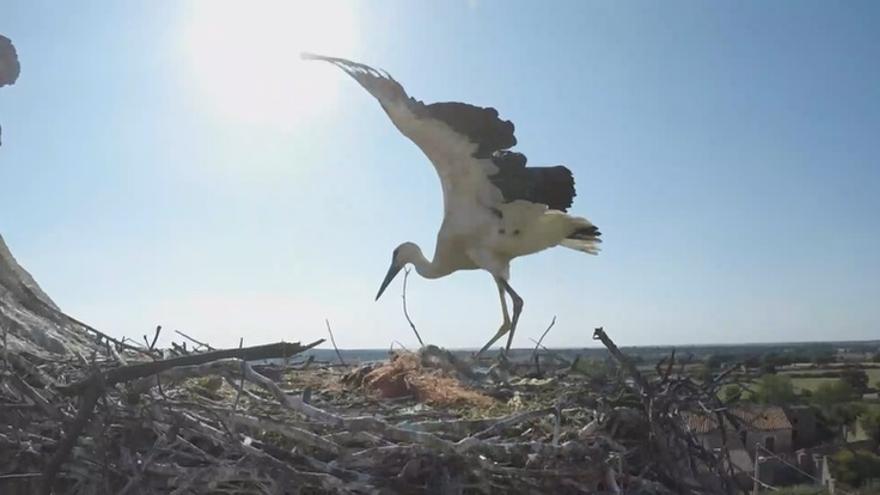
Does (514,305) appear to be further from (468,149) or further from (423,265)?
(468,149)

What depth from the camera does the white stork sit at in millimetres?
5031

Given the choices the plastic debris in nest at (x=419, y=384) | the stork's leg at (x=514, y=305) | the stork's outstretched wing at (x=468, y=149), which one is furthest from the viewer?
the stork's leg at (x=514, y=305)

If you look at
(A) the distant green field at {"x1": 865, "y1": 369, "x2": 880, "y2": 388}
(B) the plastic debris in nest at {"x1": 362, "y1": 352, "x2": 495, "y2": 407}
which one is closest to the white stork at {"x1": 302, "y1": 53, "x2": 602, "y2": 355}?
(B) the plastic debris in nest at {"x1": 362, "y1": 352, "x2": 495, "y2": 407}

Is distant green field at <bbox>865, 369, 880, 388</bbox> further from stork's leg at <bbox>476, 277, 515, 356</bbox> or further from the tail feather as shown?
stork's leg at <bbox>476, 277, 515, 356</bbox>

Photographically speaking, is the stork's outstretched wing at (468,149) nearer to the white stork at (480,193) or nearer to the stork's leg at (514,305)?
the white stork at (480,193)

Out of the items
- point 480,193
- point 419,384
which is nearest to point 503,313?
point 480,193

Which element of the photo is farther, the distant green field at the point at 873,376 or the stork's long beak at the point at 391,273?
the distant green field at the point at 873,376

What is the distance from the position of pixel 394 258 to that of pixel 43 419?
334 centimetres

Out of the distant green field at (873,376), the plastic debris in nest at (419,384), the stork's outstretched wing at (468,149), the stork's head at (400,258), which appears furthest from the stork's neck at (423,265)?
the distant green field at (873,376)

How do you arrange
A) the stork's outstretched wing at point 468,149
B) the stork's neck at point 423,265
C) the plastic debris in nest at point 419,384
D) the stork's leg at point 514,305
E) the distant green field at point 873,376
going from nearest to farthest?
the plastic debris in nest at point 419,384 → the stork's outstretched wing at point 468,149 → the stork's leg at point 514,305 → the stork's neck at point 423,265 → the distant green field at point 873,376

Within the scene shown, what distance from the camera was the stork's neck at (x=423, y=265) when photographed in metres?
5.80

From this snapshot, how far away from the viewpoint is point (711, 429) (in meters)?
3.59

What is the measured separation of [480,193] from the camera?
17.9 ft

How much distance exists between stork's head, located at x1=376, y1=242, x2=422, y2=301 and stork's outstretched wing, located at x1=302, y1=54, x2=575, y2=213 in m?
0.48
